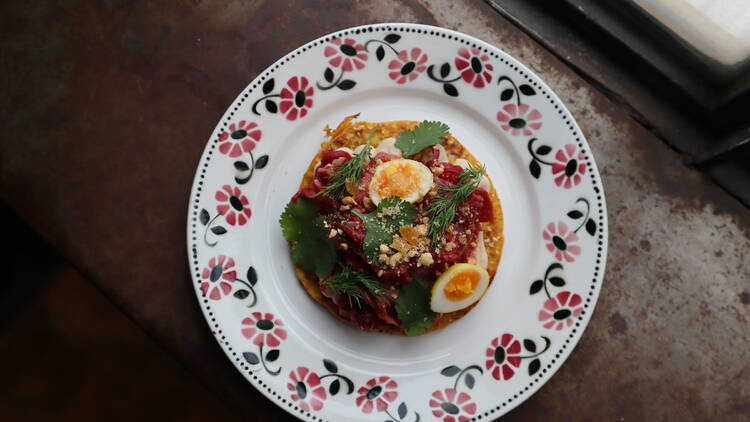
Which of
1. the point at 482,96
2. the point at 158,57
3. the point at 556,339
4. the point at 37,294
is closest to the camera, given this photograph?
the point at 556,339

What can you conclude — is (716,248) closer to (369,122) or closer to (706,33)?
(706,33)

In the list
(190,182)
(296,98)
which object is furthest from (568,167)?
(190,182)

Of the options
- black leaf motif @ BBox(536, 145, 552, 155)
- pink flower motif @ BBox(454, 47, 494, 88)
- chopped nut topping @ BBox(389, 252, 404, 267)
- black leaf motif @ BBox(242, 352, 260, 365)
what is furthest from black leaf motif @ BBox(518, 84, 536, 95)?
black leaf motif @ BBox(242, 352, 260, 365)

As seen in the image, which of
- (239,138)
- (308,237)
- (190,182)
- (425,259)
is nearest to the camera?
(425,259)

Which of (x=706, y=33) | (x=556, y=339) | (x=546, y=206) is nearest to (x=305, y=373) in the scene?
(x=556, y=339)

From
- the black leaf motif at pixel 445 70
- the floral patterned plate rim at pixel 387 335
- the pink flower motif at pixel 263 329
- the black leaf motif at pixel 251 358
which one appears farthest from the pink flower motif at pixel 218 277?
the black leaf motif at pixel 445 70

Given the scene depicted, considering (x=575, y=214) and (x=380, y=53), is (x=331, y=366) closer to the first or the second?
(x=575, y=214)
